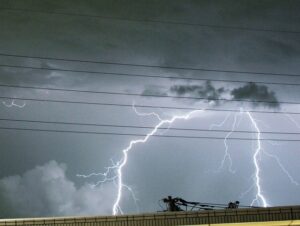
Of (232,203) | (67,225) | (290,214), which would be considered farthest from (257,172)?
(67,225)

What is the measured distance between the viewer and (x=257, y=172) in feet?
69.7

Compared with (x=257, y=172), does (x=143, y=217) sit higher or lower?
lower

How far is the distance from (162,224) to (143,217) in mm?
512

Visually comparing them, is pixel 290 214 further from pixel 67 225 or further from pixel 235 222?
pixel 67 225

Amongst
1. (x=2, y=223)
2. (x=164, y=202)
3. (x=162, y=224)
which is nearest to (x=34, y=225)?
(x=2, y=223)

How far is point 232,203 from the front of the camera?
828 inches

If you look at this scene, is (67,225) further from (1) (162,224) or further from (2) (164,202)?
(2) (164,202)

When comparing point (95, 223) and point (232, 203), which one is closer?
point (95, 223)

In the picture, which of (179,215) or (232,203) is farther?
(232,203)

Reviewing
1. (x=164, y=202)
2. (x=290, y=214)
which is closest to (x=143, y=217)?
(x=290, y=214)

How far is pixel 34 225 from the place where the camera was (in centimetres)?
1409

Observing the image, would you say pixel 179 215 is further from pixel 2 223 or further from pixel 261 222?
pixel 2 223

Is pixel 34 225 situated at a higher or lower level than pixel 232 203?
lower

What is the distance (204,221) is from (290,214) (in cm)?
A: 237
